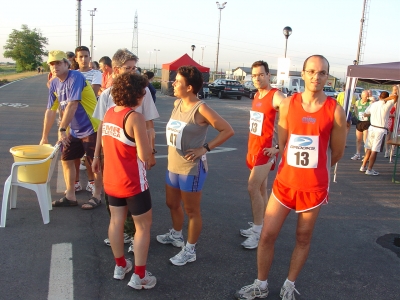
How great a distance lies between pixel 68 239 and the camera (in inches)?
161

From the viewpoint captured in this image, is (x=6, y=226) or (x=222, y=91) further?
(x=222, y=91)

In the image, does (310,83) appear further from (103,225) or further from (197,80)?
(103,225)

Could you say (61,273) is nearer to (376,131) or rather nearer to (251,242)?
(251,242)

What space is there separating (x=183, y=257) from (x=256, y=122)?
63.1 inches

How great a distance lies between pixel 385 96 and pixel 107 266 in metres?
7.85

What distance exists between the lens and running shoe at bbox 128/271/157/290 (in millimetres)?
3158

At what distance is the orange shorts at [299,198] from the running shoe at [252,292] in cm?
73

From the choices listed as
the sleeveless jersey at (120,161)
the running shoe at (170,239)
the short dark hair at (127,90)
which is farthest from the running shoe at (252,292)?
the short dark hair at (127,90)

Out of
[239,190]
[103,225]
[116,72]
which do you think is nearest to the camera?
[116,72]

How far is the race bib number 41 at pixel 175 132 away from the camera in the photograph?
3430mm

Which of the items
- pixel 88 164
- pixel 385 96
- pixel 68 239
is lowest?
pixel 68 239

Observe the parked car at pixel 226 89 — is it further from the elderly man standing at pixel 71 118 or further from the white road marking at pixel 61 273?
the white road marking at pixel 61 273

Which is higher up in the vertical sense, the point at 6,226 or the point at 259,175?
the point at 259,175

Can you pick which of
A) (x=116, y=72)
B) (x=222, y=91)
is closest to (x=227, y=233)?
(x=116, y=72)
